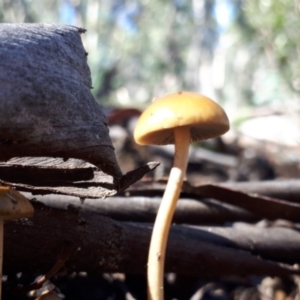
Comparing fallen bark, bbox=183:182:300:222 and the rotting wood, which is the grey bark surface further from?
fallen bark, bbox=183:182:300:222

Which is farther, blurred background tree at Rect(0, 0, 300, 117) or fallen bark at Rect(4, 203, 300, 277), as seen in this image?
blurred background tree at Rect(0, 0, 300, 117)

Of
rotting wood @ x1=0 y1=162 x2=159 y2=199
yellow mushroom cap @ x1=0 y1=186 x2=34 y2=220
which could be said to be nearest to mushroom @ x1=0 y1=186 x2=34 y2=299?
yellow mushroom cap @ x1=0 y1=186 x2=34 y2=220

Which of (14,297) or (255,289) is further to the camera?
(255,289)

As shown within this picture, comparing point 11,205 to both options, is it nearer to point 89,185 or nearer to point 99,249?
point 89,185

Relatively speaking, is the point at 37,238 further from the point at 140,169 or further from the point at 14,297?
the point at 140,169

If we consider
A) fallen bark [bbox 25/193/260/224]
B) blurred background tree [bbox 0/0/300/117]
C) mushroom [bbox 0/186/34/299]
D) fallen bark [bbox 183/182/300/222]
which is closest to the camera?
mushroom [bbox 0/186/34/299]

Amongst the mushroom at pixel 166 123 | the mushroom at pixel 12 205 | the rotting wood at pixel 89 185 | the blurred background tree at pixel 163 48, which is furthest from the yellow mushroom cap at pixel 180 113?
the blurred background tree at pixel 163 48

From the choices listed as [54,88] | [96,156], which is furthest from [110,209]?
[54,88]
